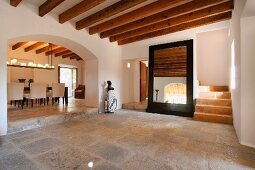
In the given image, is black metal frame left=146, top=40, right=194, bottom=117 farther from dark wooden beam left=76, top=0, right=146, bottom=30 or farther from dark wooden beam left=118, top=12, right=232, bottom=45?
dark wooden beam left=76, top=0, right=146, bottom=30

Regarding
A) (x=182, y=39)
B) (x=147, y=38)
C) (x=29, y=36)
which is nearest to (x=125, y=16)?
(x=147, y=38)

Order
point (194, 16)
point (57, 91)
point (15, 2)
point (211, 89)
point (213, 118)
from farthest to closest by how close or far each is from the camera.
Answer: point (57, 91)
point (211, 89)
point (213, 118)
point (194, 16)
point (15, 2)

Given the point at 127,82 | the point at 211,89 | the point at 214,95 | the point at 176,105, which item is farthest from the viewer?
the point at 127,82

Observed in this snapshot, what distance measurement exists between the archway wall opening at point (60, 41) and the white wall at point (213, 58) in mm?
3328

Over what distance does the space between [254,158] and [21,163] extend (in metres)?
3.13

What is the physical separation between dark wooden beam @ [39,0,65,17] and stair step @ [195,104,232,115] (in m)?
4.40

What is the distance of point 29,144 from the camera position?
254 centimetres

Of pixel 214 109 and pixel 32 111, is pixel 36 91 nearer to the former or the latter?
pixel 32 111

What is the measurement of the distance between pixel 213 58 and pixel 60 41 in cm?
550

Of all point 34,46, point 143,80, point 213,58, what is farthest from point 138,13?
point 34,46

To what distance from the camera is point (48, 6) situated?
323cm

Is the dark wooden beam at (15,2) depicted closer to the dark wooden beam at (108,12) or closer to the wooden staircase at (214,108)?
the dark wooden beam at (108,12)

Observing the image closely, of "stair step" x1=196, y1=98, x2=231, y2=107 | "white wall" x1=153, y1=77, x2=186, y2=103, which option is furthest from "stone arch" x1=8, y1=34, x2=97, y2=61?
"stair step" x1=196, y1=98, x2=231, y2=107

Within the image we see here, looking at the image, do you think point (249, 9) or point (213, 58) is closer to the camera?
point (249, 9)
